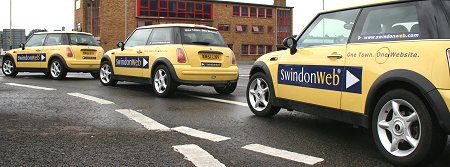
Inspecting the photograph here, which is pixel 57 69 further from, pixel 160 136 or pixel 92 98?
pixel 160 136

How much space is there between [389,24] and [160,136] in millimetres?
2666

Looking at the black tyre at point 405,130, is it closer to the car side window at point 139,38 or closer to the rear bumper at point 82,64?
the car side window at point 139,38

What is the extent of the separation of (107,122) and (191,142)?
1.72m

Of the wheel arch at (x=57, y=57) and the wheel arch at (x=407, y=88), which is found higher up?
the wheel arch at (x=57, y=57)

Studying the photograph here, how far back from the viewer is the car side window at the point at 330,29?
487 cm

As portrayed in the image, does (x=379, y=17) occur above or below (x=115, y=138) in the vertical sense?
above

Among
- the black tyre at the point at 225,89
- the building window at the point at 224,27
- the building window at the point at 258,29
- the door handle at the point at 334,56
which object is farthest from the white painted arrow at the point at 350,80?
the building window at the point at 258,29

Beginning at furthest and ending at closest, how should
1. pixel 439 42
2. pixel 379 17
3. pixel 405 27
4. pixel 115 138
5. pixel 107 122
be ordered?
pixel 107 122 < pixel 115 138 < pixel 379 17 < pixel 405 27 < pixel 439 42

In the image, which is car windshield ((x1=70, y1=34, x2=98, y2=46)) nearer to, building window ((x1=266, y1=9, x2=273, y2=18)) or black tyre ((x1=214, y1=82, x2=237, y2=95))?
black tyre ((x1=214, y1=82, x2=237, y2=95))

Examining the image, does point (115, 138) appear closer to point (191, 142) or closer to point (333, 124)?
point (191, 142)

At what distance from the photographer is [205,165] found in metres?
3.77

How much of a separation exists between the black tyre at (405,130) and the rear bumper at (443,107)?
0.10m

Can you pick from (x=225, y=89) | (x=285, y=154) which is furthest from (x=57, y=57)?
(x=285, y=154)

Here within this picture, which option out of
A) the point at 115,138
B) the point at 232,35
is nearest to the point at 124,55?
the point at 115,138
